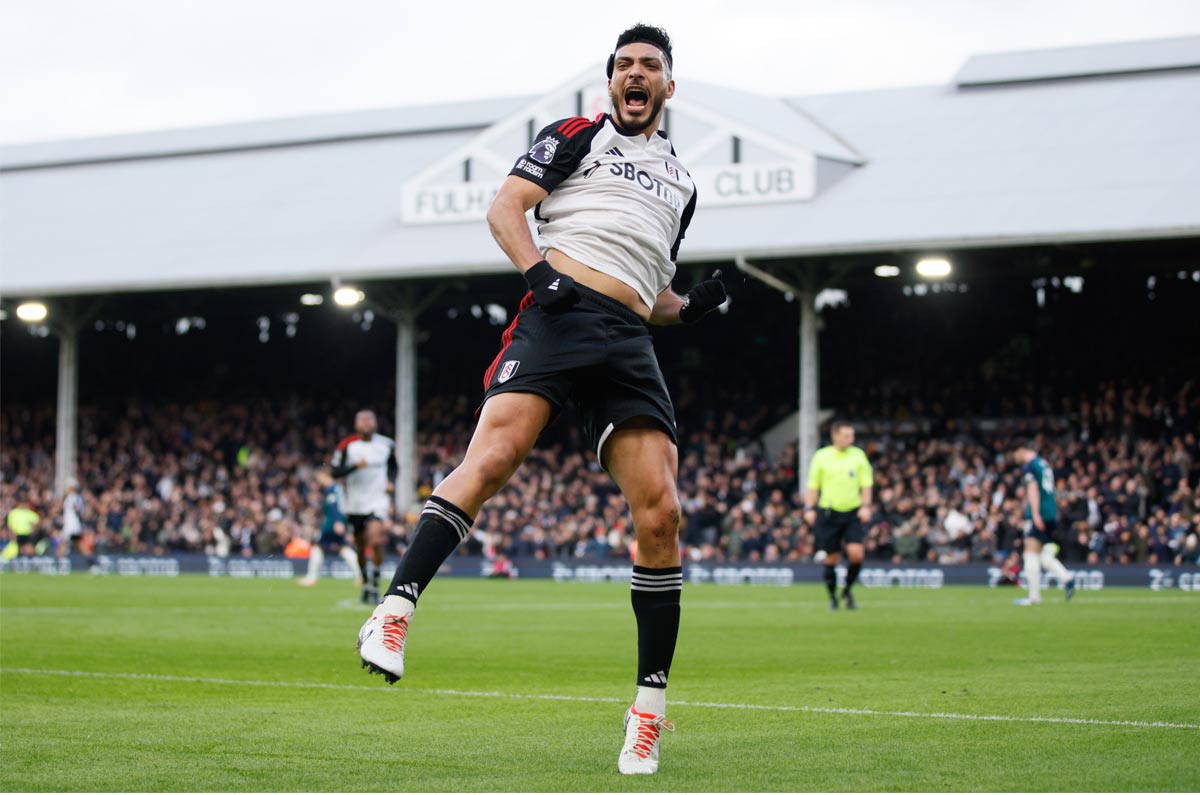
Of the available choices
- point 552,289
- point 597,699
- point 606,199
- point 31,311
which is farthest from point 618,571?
point 552,289

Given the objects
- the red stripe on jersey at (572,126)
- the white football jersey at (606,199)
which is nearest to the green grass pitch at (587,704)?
the white football jersey at (606,199)

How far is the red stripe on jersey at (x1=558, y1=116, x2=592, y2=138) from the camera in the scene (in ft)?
19.6

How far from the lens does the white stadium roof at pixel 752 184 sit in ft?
97.5

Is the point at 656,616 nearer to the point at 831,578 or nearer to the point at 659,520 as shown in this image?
the point at 659,520

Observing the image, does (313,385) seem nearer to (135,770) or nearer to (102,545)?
(102,545)

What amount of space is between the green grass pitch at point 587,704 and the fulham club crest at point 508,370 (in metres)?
1.31

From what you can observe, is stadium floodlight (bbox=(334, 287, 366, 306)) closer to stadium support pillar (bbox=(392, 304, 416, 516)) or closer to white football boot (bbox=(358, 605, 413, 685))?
stadium support pillar (bbox=(392, 304, 416, 516))

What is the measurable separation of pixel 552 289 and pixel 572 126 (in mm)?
782

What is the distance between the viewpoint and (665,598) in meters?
5.93

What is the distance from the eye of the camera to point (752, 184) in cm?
3284

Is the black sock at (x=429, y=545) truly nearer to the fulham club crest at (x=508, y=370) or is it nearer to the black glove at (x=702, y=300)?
the fulham club crest at (x=508, y=370)

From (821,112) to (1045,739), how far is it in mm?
32413

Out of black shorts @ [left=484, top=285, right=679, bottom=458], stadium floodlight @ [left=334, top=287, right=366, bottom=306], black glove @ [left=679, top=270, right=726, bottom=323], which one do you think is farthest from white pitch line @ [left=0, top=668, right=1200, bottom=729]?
stadium floodlight @ [left=334, top=287, right=366, bottom=306]

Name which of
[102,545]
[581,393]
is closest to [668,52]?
[581,393]
